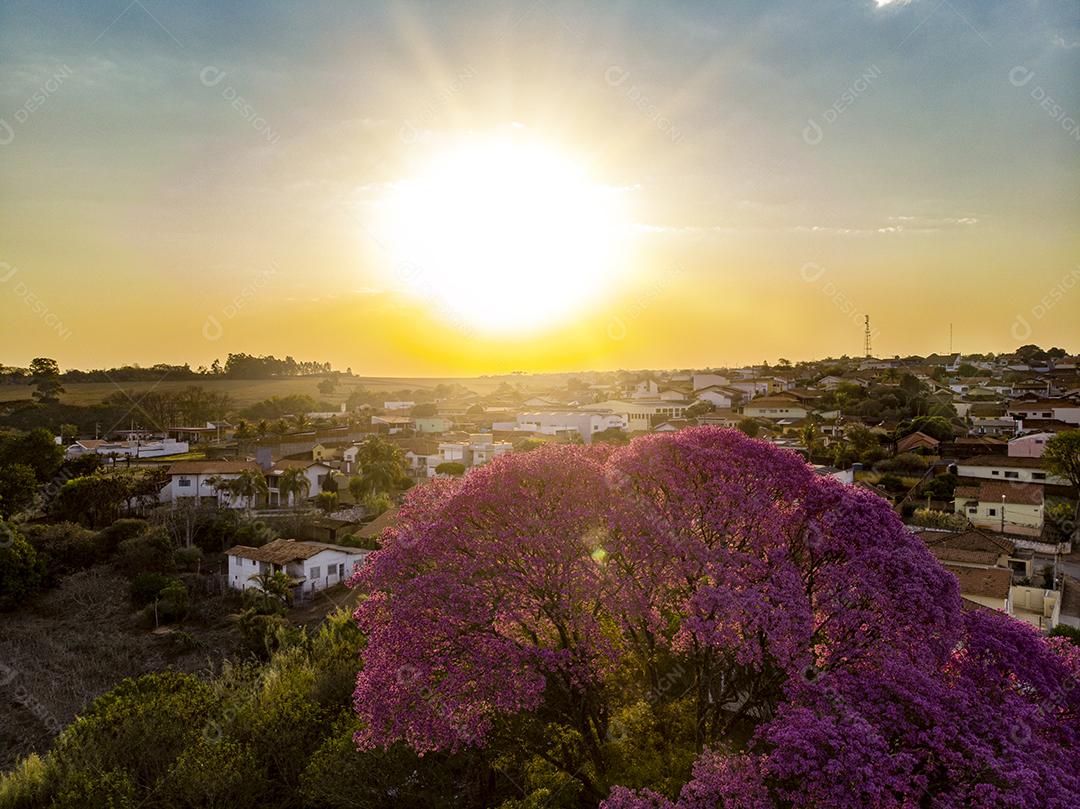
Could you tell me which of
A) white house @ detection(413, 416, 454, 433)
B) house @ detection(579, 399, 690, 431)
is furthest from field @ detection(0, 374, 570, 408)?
house @ detection(579, 399, 690, 431)

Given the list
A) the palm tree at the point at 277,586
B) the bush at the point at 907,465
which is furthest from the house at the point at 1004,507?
the palm tree at the point at 277,586

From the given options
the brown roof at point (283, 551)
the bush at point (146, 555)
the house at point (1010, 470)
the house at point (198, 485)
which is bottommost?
the bush at point (146, 555)

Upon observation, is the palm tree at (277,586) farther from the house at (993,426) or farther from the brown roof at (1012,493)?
the house at (993,426)

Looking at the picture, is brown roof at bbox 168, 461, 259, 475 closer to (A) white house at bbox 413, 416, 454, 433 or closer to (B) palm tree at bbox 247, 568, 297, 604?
(B) palm tree at bbox 247, 568, 297, 604

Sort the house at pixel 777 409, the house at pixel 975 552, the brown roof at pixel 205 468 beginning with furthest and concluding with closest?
the house at pixel 777 409, the brown roof at pixel 205 468, the house at pixel 975 552

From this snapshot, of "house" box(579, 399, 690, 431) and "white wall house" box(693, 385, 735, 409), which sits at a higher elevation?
"white wall house" box(693, 385, 735, 409)

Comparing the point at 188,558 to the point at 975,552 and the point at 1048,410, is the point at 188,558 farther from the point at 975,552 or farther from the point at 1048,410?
the point at 1048,410

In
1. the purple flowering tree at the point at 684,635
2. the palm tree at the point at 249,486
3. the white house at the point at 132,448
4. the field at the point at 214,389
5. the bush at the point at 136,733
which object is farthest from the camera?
the field at the point at 214,389
